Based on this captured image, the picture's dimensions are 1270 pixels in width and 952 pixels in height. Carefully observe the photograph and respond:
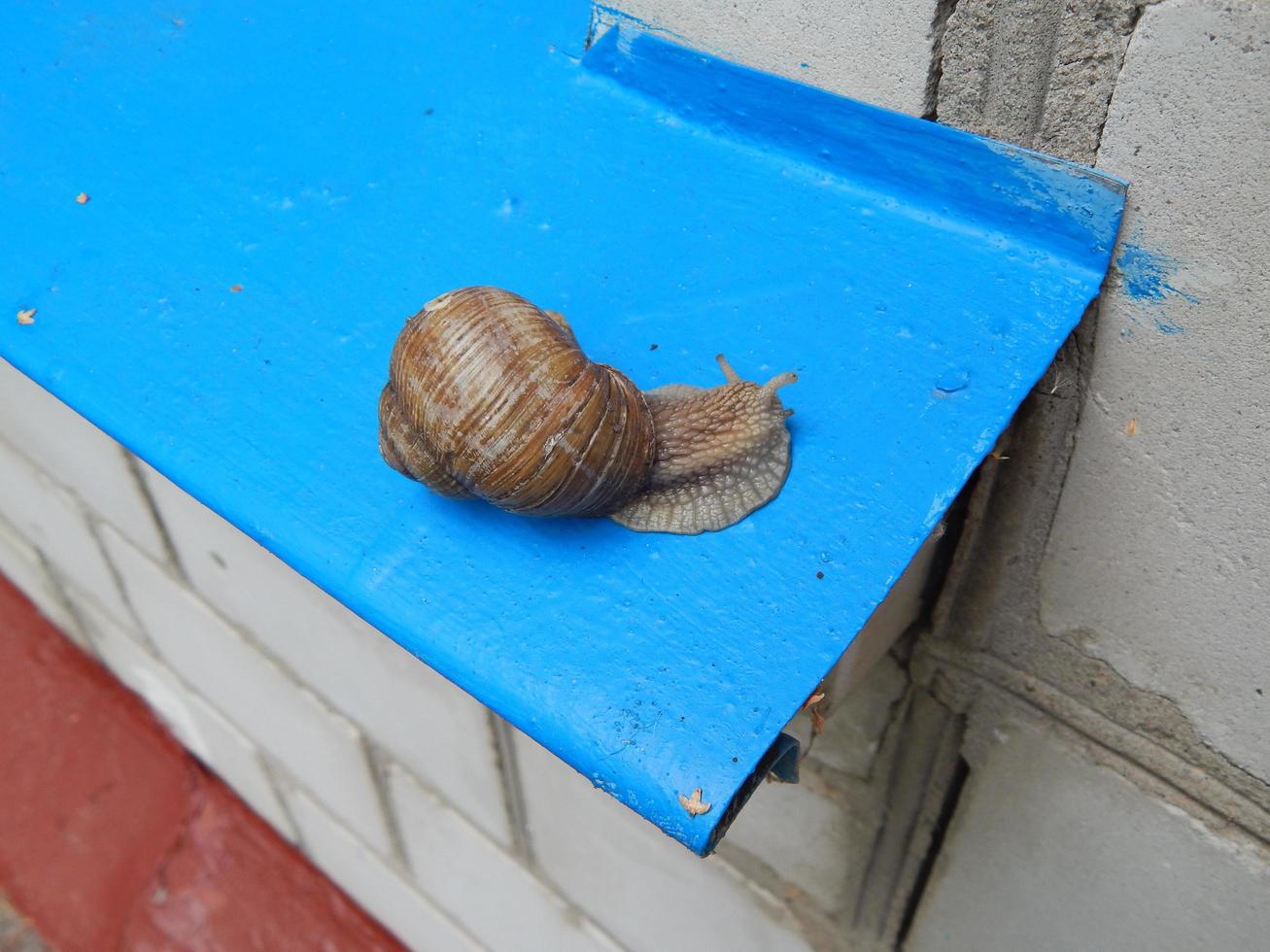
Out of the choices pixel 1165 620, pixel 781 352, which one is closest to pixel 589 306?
pixel 781 352

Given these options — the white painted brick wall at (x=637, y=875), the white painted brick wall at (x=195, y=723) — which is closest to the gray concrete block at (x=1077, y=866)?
the white painted brick wall at (x=637, y=875)

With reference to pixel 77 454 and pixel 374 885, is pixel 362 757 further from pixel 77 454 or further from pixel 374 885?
pixel 77 454

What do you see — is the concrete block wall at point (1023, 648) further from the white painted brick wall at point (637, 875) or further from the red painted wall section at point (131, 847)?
the red painted wall section at point (131, 847)

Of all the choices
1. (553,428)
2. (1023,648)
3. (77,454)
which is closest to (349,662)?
(77,454)

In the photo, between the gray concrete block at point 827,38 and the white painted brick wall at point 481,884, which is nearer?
the gray concrete block at point 827,38

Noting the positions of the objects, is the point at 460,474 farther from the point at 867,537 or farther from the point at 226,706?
the point at 226,706

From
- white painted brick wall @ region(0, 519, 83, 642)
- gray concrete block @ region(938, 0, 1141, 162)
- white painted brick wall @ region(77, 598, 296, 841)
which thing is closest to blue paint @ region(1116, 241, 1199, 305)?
gray concrete block @ region(938, 0, 1141, 162)
